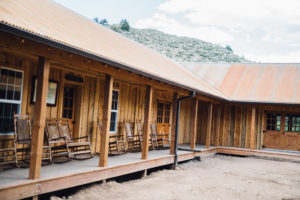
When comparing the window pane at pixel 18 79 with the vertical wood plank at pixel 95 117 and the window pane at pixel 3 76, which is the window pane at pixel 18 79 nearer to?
the window pane at pixel 3 76

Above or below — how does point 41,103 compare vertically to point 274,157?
above

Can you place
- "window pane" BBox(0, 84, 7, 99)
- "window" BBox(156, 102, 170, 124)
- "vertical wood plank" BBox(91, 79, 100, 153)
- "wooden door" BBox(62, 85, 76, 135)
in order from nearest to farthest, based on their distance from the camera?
"window pane" BBox(0, 84, 7, 99) < "wooden door" BBox(62, 85, 76, 135) < "vertical wood plank" BBox(91, 79, 100, 153) < "window" BBox(156, 102, 170, 124)

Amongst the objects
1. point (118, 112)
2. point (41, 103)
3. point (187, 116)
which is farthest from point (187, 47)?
point (41, 103)

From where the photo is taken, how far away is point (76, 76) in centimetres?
770

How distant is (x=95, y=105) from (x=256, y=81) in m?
9.84

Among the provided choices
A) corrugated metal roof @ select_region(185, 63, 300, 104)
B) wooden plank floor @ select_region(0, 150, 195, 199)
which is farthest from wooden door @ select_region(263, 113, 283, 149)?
wooden plank floor @ select_region(0, 150, 195, 199)

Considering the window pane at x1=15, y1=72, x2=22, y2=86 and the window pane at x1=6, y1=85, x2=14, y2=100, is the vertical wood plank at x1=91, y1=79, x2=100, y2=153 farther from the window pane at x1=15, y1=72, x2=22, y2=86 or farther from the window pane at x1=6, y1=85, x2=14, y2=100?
the window pane at x1=6, y1=85, x2=14, y2=100

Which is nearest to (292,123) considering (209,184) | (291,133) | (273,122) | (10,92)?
(291,133)

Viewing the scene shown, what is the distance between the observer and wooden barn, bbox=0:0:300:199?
4.78m

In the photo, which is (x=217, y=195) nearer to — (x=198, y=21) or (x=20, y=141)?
(x=20, y=141)

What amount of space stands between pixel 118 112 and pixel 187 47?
6737cm

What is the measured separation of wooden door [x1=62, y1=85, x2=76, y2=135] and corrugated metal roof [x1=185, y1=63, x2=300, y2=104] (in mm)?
8485

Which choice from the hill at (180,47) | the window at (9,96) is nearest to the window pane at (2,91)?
the window at (9,96)

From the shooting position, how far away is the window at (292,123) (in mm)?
13977
